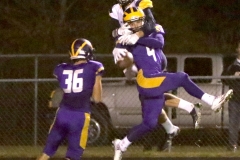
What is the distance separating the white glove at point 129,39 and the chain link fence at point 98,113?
429 cm

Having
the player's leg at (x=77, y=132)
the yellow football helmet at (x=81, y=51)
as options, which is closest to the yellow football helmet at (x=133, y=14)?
the yellow football helmet at (x=81, y=51)

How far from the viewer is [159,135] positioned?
1567 cm

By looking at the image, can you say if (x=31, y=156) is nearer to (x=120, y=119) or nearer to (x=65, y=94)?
(x=120, y=119)

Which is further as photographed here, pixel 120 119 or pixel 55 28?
pixel 55 28

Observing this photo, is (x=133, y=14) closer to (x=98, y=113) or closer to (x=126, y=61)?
(x=126, y=61)

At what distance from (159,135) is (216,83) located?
1.40 m

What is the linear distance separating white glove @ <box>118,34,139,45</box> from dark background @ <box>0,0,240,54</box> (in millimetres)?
7450

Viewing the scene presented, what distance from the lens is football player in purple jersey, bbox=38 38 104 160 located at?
34.3 ft

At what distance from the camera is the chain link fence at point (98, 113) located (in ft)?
51.1

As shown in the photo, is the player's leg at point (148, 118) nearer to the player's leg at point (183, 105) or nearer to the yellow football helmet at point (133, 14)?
the player's leg at point (183, 105)

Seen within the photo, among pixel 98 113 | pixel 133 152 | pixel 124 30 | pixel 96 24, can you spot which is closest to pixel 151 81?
pixel 124 30

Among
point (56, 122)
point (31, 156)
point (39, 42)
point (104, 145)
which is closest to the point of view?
point (56, 122)

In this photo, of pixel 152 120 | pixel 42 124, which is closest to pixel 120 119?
pixel 42 124

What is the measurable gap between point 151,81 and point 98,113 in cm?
453
